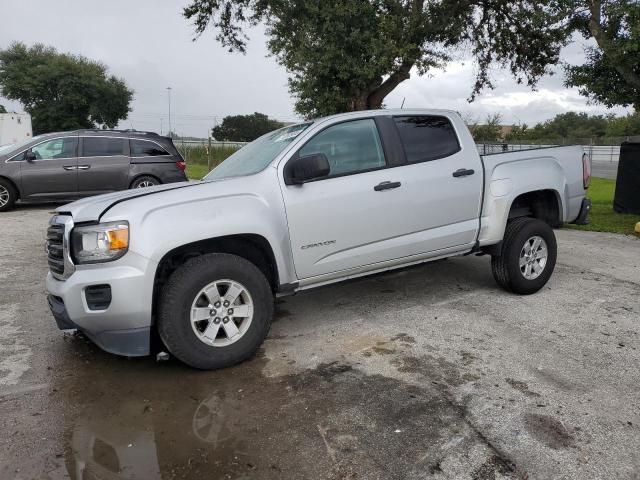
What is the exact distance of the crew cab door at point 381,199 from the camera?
4.31 meters

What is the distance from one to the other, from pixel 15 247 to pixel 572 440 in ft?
25.9

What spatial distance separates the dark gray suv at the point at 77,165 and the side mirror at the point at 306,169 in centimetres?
861

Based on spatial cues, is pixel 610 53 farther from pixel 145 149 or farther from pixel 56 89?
pixel 56 89

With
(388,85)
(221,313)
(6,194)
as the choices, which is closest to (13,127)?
(6,194)

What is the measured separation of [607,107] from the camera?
10633 mm

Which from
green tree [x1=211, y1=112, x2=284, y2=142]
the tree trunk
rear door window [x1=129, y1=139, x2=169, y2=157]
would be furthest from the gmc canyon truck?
green tree [x1=211, y1=112, x2=284, y2=142]

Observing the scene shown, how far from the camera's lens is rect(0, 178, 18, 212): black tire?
1141 centimetres

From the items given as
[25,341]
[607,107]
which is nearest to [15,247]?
[25,341]

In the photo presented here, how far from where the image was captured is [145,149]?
1222 centimetres

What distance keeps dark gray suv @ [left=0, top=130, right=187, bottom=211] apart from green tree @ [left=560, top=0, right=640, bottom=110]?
350 inches

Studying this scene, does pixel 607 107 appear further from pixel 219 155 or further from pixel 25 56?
pixel 25 56

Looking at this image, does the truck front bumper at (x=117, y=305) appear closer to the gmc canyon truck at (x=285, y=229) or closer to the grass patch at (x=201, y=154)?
the gmc canyon truck at (x=285, y=229)

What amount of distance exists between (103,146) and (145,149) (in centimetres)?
87

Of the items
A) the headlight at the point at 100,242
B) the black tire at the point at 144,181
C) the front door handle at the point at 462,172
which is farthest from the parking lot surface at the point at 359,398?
the black tire at the point at 144,181
